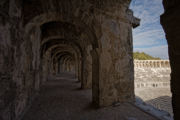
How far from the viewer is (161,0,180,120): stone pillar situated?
1026 mm

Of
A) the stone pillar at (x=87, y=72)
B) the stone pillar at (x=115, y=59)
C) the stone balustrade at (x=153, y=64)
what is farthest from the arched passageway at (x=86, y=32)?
the stone balustrade at (x=153, y=64)

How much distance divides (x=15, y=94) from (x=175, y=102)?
2.89m

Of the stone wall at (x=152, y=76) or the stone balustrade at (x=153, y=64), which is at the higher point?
the stone balustrade at (x=153, y=64)

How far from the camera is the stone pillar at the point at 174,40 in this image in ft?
3.37

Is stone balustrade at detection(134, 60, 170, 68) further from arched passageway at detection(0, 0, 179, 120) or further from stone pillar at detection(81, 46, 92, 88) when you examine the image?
arched passageway at detection(0, 0, 179, 120)

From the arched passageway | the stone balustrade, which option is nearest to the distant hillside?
the stone balustrade

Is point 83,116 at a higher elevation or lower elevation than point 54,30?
lower

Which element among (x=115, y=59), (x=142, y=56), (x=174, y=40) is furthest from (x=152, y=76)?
(x=174, y=40)

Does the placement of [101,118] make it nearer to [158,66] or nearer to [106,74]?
[106,74]

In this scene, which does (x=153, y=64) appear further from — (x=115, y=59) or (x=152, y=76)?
(x=115, y=59)

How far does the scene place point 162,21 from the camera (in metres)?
1.18

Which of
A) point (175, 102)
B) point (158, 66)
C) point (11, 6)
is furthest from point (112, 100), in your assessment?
point (158, 66)

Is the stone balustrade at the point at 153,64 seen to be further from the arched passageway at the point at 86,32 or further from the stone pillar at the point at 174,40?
the stone pillar at the point at 174,40

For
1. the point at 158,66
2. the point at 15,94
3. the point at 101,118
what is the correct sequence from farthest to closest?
the point at 158,66, the point at 101,118, the point at 15,94
